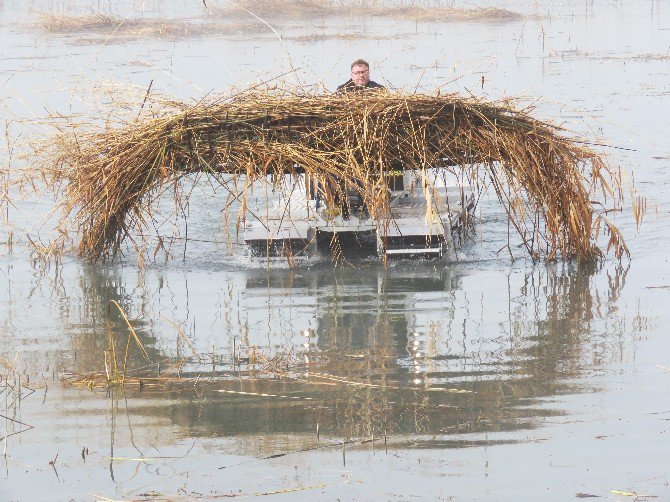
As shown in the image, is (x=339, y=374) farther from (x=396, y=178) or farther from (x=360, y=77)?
(x=360, y=77)

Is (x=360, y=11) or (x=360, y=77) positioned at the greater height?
(x=360, y=11)

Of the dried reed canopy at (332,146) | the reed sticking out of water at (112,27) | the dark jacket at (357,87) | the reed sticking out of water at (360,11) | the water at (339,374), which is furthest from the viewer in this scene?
the reed sticking out of water at (360,11)

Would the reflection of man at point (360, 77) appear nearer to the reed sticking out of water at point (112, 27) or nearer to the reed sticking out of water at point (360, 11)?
the reed sticking out of water at point (112, 27)

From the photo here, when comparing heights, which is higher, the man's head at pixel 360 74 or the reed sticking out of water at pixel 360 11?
the reed sticking out of water at pixel 360 11

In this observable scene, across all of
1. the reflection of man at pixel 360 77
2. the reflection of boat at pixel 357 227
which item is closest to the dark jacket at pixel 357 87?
the reflection of man at pixel 360 77

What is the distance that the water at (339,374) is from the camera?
18.8ft

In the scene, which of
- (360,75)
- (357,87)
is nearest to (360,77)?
(360,75)

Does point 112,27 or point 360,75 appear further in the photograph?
point 112,27

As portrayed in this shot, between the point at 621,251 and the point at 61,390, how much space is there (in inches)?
221

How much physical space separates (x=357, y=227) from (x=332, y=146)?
2.90 feet

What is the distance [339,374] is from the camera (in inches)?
292

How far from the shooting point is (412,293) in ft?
31.9

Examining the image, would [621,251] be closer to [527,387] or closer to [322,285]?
[322,285]

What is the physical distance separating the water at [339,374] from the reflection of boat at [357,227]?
0.23m
